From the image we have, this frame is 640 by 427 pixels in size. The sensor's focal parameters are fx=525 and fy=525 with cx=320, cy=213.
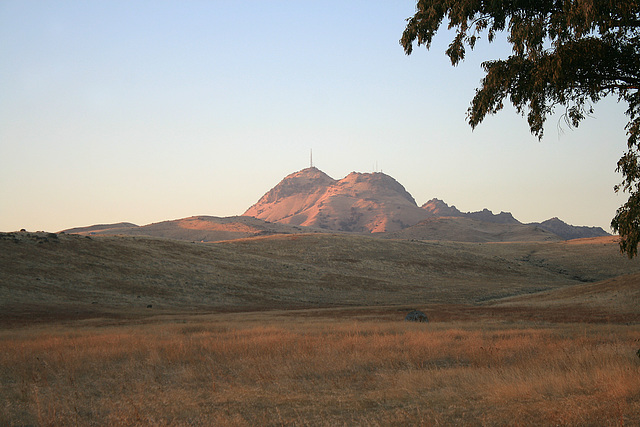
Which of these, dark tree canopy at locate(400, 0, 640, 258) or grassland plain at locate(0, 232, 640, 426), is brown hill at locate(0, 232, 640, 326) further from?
dark tree canopy at locate(400, 0, 640, 258)

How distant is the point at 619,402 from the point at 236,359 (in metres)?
10.5

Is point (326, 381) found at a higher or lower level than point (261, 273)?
higher

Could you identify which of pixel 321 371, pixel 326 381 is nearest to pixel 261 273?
pixel 321 371

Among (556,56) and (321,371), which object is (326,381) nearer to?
(321,371)

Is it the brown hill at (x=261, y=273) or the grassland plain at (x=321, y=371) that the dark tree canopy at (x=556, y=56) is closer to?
the grassland plain at (x=321, y=371)

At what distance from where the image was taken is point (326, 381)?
1272 cm

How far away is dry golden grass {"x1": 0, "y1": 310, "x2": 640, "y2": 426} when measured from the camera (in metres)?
9.10

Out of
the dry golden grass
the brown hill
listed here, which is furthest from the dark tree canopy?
the brown hill

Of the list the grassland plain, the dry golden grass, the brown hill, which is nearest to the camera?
the dry golden grass

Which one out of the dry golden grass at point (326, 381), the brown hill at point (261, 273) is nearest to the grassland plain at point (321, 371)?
the dry golden grass at point (326, 381)

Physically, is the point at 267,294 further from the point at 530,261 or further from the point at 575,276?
the point at 530,261

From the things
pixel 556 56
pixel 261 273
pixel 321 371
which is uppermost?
pixel 556 56

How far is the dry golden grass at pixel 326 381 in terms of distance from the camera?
358 inches

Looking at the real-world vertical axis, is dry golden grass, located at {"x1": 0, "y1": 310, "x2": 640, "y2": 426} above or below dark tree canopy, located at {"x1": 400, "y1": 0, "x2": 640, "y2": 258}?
below
